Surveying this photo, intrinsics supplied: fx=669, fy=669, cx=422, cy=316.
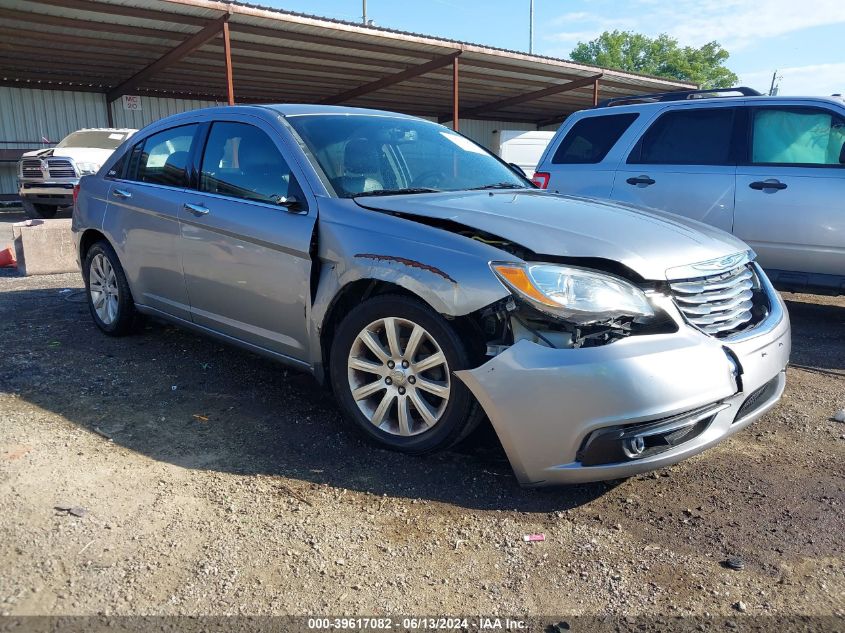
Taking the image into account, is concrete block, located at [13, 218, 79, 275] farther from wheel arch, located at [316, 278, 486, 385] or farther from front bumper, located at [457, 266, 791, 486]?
front bumper, located at [457, 266, 791, 486]

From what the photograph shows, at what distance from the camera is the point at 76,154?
1379cm

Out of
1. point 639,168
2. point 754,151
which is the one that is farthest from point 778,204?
point 639,168

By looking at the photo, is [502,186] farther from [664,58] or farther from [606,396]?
[664,58]

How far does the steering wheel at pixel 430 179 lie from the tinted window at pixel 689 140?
3.10 metres

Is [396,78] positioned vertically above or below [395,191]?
above

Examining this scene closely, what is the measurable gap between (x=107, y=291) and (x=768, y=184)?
5420 millimetres

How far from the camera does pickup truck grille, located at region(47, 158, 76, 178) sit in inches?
528

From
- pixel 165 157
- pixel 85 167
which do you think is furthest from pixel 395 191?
pixel 85 167

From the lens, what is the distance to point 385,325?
3.10 m

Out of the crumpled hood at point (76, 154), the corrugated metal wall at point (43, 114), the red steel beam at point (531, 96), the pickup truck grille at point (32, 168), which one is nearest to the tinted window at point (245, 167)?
the crumpled hood at point (76, 154)

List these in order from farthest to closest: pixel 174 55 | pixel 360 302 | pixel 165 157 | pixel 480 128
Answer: pixel 480 128, pixel 174 55, pixel 165 157, pixel 360 302

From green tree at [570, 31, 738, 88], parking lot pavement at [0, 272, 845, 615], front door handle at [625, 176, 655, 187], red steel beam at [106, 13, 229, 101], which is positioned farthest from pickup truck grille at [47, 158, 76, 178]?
green tree at [570, 31, 738, 88]

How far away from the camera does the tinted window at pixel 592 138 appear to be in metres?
6.49

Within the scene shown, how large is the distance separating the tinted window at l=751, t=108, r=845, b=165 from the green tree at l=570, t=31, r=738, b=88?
2438 inches
